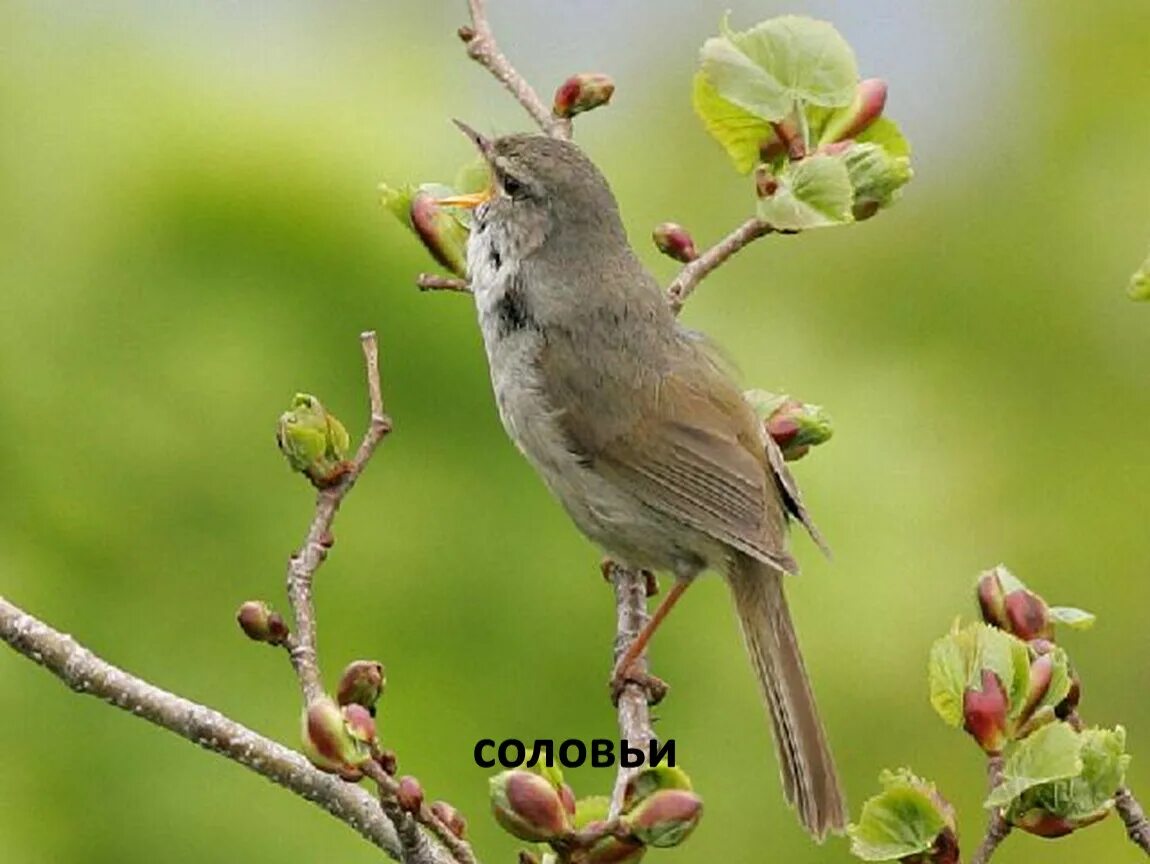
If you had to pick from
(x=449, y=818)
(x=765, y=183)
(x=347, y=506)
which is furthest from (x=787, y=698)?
(x=347, y=506)

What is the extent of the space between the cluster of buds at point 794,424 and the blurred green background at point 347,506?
1497mm

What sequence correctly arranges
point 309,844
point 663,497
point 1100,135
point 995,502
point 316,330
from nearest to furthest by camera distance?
A: point 663,497
point 309,844
point 316,330
point 995,502
point 1100,135

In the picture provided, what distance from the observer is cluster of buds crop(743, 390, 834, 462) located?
256 centimetres

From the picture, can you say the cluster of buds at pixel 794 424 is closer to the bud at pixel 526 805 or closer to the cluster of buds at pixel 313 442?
the cluster of buds at pixel 313 442

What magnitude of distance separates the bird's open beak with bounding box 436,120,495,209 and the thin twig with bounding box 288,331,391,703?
0.47 metres

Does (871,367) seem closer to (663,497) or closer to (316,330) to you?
(316,330)

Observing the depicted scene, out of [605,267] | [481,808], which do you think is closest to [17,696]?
[481,808]

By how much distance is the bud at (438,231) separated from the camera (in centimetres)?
248

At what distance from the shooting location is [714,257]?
99.4 inches

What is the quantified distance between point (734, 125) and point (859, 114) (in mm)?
136

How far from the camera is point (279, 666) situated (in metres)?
4.05

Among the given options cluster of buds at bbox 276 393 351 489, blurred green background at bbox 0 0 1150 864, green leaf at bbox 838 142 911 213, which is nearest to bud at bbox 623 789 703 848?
cluster of buds at bbox 276 393 351 489

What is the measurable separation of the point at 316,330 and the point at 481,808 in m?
0.99

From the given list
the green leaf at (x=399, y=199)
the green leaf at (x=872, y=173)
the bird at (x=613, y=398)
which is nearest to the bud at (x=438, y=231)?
the green leaf at (x=399, y=199)
